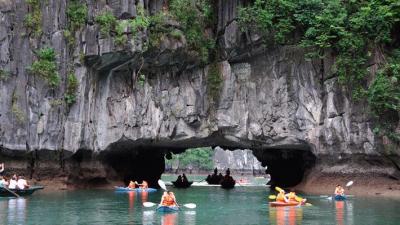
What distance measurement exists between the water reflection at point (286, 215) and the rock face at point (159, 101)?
709 cm

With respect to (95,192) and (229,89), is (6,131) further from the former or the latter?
(229,89)

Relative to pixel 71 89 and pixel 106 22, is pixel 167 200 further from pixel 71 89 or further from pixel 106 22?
pixel 106 22

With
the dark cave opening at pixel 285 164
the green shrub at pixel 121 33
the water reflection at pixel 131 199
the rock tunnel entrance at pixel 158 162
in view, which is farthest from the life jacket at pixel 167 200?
the dark cave opening at pixel 285 164

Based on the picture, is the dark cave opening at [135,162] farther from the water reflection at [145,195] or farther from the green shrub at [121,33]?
the green shrub at [121,33]

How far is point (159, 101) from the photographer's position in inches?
1103

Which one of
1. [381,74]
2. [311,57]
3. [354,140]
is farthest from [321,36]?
[354,140]

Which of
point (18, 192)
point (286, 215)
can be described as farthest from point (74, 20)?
point (286, 215)

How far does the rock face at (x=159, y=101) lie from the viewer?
26.7 m

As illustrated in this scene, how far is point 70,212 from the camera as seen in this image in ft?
62.5

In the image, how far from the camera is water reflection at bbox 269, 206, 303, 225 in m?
17.2

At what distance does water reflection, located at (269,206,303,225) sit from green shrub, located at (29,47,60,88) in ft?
38.4

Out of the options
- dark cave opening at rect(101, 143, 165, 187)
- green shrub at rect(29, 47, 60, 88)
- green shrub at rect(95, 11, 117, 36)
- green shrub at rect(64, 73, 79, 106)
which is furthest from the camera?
dark cave opening at rect(101, 143, 165, 187)

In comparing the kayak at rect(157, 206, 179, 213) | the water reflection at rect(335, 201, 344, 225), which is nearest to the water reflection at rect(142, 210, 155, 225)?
the kayak at rect(157, 206, 179, 213)

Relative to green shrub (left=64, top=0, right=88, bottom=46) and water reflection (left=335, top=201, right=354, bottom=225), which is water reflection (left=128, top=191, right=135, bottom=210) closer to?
water reflection (left=335, top=201, right=354, bottom=225)
